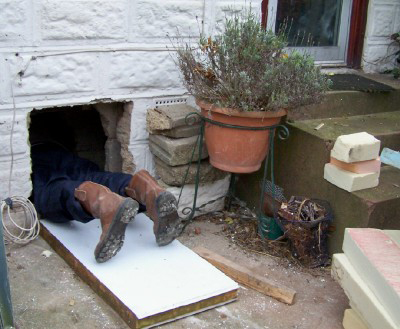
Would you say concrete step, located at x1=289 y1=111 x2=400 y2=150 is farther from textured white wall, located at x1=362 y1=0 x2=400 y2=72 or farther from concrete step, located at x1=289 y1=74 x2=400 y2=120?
textured white wall, located at x1=362 y1=0 x2=400 y2=72

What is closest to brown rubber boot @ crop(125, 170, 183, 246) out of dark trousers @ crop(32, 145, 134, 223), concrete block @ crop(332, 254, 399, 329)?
dark trousers @ crop(32, 145, 134, 223)

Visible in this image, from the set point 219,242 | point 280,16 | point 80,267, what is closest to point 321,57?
point 280,16

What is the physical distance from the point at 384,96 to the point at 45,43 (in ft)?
8.22

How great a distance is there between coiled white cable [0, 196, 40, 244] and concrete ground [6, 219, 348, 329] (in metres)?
0.06

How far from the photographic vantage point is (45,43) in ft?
11.2

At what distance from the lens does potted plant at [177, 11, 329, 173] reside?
334 cm

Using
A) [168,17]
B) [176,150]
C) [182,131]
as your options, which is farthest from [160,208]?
[168,17]

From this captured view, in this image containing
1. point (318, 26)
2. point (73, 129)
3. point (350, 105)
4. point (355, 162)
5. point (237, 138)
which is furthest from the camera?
point (318, 26)

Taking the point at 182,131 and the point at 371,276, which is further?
the point at 182,131

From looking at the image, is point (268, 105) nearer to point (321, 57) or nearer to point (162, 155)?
point (162, 155)

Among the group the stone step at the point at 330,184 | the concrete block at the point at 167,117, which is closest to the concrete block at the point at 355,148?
the stone step at the point at 330,184

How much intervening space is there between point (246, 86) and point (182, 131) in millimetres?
618

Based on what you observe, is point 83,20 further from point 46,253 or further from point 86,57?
point 46,253

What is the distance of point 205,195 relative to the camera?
4043mm
